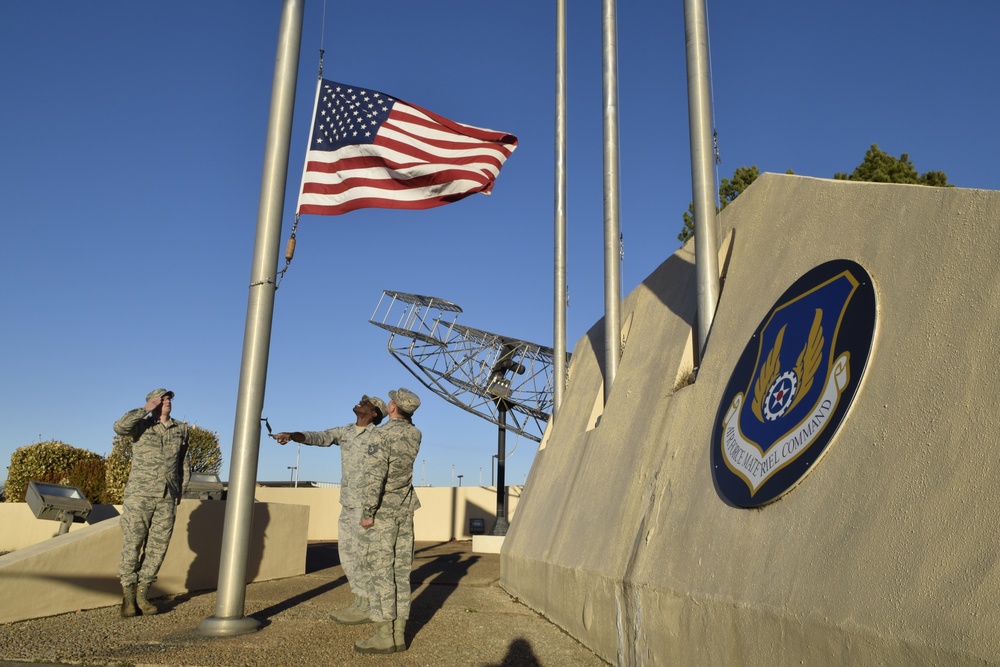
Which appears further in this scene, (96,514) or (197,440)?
(197,440)

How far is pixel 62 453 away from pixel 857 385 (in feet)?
83.7

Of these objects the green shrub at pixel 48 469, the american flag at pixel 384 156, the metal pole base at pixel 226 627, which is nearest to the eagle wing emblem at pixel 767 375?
the metal pole base at pixel 226 627

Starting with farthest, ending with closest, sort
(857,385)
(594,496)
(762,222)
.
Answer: (594,496) → (762,222) → (857,385)

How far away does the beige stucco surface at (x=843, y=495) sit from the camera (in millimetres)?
2500

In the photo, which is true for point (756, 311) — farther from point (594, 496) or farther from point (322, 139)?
point (322, 139)

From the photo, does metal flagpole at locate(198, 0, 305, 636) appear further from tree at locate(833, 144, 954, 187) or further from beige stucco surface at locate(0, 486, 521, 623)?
tree at locate(833, 144, 954, 187)

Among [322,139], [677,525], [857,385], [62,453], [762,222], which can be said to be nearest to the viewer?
[857,385]

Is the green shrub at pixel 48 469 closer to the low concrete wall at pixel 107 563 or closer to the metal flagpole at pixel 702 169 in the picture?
the low concrete wall at pixel 107 563

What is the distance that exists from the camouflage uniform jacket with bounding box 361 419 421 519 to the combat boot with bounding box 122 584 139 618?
102 inches

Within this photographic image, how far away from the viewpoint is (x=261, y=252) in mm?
6918

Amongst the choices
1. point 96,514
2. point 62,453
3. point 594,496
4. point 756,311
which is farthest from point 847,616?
point 62,453

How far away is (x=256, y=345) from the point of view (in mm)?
6715

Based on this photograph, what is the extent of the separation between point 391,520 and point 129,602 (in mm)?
2748

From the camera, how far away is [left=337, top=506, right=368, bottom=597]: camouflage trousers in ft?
23.0
